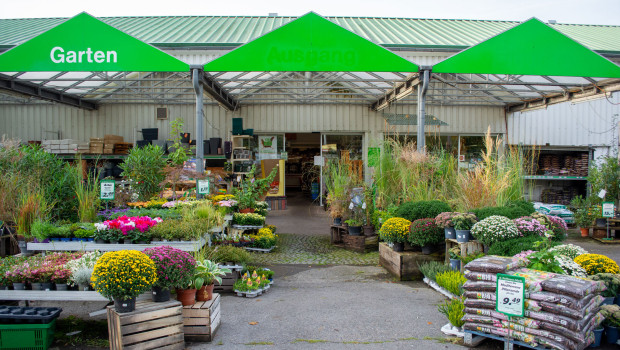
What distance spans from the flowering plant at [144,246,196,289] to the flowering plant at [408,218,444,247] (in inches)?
123

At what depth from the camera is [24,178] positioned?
21.1ft

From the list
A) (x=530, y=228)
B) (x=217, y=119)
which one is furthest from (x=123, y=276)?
(x=217, y=119)

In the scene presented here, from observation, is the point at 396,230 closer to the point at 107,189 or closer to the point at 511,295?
the point at 511,295

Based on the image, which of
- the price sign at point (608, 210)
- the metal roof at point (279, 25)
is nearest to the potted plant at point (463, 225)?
the price sign at point (608, 210)

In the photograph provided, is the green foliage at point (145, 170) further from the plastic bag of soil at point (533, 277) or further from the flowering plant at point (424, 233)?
the plastic bag of soil at point (533, 277)

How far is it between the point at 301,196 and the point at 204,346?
43.9 feet

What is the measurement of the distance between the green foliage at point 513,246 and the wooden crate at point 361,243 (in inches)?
120

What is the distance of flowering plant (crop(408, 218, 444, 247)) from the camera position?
5848 mm

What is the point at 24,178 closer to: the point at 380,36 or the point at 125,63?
the point at 125,63

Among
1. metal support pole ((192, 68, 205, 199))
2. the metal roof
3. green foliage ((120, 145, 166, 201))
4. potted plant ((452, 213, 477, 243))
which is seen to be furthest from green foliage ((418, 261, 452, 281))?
the metal roof

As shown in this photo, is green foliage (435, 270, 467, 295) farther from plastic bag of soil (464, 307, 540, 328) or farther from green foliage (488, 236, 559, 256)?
plastic bag of soil (464, 307, 540, 328)

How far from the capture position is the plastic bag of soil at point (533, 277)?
137 inches

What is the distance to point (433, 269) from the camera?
5523 mm

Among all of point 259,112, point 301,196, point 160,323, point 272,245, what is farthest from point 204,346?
point 301,196
